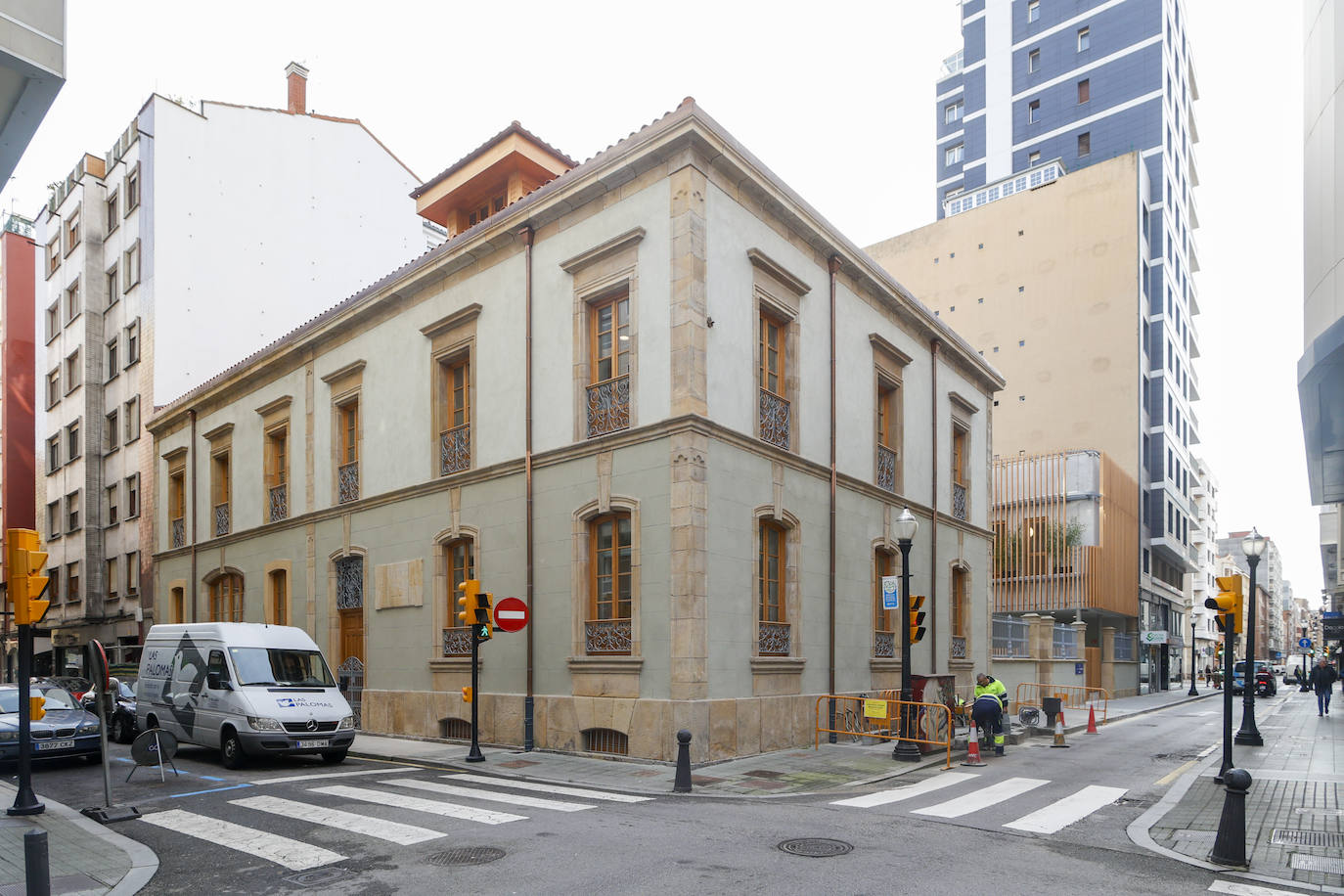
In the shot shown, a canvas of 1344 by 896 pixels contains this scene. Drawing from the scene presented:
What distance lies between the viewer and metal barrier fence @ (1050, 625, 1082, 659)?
3405 cm

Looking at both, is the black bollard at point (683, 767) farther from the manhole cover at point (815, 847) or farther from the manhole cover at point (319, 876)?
the manhole cover at point (319, 876)

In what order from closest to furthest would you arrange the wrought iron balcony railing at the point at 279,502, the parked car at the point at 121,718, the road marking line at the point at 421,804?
1. the road marking line at the point at 421,804
2. the parked car at the point at 121,718
3. the wrought iron balcony railing at the point at 279,502

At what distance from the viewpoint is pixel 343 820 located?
33.0 feet

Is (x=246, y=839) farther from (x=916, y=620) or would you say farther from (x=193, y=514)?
(x=193, y=514)

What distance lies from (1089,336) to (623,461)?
41.7m

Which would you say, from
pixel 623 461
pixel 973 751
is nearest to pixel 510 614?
pixel 623 461

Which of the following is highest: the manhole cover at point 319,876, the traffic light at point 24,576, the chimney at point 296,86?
the chimney at point 296,86

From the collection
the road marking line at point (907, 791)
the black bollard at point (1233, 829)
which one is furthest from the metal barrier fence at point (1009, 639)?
the black bollard at point (1233, 829)

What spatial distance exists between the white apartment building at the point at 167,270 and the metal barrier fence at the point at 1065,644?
29222 millimetres

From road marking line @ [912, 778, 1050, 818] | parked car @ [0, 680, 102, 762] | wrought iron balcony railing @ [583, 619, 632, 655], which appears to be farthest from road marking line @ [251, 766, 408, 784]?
road marking line @ [912, 778, 1050, 818]

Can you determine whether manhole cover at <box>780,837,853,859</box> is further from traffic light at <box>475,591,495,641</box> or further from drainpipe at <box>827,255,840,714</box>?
drainpipe at <box>827,255,840,714</box>

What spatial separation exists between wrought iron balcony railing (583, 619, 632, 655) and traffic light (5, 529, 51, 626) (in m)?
7.98

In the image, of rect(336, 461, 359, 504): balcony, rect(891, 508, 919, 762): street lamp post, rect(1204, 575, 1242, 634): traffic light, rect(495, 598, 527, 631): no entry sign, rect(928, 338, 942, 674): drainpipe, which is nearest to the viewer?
rect(1204, 575, 1242, 634): traffic light

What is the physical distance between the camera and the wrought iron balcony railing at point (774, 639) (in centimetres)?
1667
